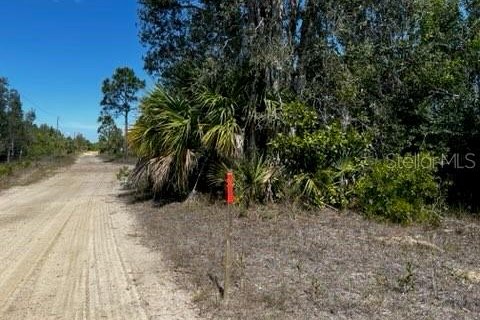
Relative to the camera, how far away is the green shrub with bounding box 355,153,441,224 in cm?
994

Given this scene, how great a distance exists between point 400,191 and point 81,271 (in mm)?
6449

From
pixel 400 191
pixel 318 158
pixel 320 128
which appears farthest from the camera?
pixel 320 128

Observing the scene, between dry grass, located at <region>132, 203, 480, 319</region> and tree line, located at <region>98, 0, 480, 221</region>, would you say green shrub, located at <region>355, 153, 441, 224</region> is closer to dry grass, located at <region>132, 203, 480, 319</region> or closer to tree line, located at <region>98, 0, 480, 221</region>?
tree line, located at <region>98, 0, 480, 221</region>

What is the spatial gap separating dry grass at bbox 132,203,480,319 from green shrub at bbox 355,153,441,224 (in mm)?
474

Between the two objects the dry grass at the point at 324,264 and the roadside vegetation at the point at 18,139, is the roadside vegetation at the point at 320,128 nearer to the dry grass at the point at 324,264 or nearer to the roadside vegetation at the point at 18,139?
the dry grass at the point at 324,264

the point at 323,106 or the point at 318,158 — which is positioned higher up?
the point at 323,106

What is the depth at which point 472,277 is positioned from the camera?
602 centimetres

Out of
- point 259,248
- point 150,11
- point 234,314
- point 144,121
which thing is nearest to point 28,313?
point 234,314

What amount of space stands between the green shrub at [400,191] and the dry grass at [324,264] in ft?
1.55

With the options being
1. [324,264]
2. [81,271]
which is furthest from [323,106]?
[81,271]

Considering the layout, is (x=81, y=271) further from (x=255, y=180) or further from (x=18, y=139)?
(x=18, y=139)

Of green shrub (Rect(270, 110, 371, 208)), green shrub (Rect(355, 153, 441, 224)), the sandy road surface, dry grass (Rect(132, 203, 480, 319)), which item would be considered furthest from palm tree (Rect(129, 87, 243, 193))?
→ green shrub (Rect(355, 153, 441, 224))

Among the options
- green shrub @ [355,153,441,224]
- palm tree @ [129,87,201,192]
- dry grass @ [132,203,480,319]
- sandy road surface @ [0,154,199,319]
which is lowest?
sandy road surface @ [0,154,199,319]

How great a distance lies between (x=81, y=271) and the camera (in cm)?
668
